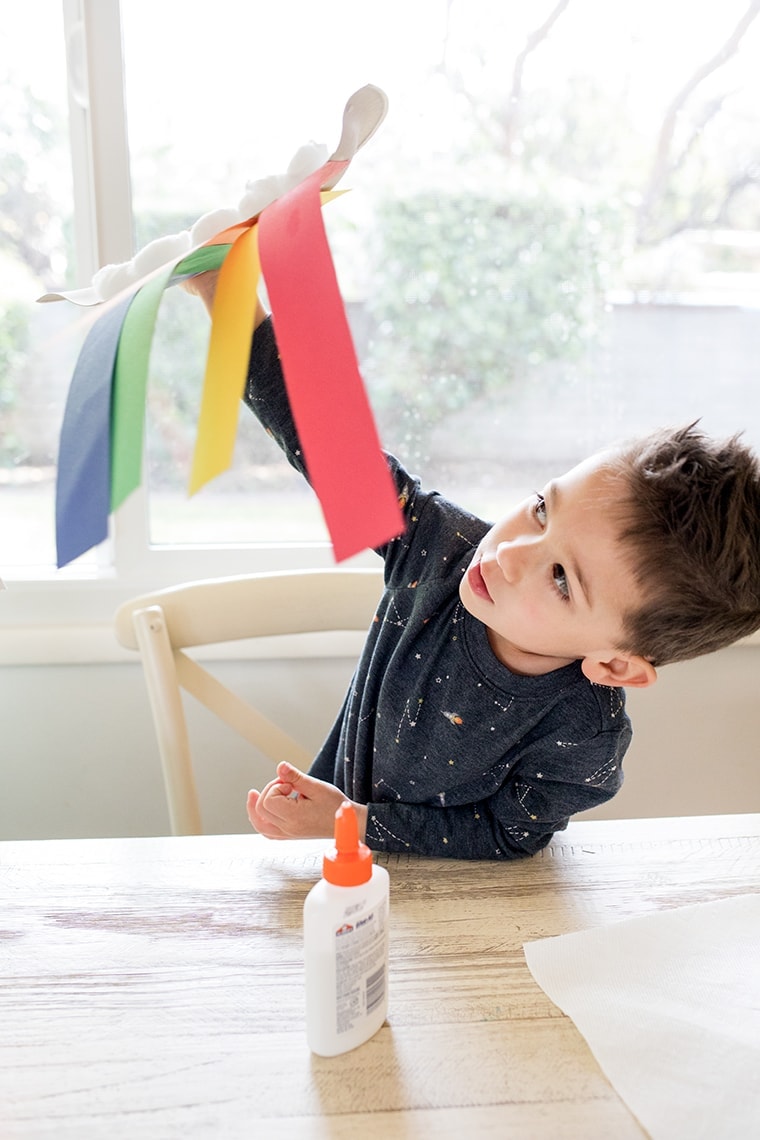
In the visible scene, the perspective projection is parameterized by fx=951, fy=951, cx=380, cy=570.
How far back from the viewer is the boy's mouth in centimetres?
87

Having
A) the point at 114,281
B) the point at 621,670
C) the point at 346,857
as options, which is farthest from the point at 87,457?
the point at 621,670

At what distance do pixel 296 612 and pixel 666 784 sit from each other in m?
0.77

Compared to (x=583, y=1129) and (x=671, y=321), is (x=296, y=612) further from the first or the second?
(x=671, y=321)

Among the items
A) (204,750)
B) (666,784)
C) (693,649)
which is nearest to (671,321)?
(666,784)

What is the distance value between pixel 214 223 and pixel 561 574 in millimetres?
425

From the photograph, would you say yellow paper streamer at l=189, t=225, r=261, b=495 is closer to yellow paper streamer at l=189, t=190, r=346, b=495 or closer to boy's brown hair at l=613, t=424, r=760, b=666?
yellow paper streamer at l=189, t=190, r=346, b=495

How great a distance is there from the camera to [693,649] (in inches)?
32.8

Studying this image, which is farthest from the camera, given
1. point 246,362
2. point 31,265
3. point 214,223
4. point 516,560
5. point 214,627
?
point 31,265

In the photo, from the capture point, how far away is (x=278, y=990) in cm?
69

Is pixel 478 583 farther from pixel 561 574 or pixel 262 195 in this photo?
pixel 262 195

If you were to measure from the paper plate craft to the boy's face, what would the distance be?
350mm

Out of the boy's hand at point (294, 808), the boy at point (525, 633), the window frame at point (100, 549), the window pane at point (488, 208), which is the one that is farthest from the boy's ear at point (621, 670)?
the window pane at point (488, 208)

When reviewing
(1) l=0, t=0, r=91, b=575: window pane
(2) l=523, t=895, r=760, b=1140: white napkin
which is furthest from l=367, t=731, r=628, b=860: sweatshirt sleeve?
(1) l=0, t=0, r=91, b=575: window pane

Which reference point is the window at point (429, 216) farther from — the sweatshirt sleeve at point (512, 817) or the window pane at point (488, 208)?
the sweatshirt sleeve at point (512, 817)
